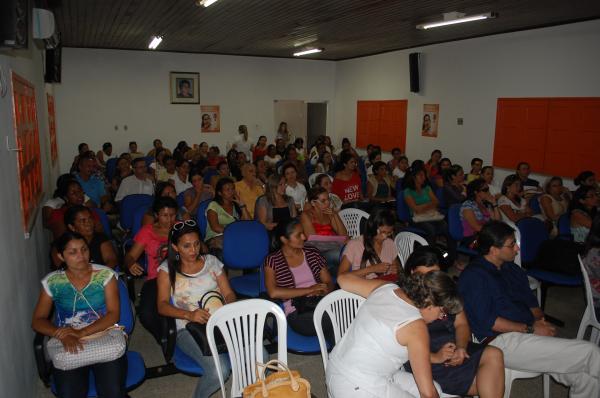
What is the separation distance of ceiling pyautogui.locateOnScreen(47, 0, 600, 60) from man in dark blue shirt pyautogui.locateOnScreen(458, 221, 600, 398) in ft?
13.7

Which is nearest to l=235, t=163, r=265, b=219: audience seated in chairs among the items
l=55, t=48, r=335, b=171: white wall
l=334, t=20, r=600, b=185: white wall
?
l=334, t=20, r=600, b=185: white wall

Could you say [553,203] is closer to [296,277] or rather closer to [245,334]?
[296,277]

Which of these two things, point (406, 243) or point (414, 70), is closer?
point (406, 243)

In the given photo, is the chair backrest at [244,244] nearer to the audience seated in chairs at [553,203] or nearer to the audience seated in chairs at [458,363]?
the audience seated in chairs at [458,363]

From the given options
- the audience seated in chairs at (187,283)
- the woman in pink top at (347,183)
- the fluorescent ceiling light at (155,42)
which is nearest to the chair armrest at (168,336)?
the audience seated in chairs at (187,283)

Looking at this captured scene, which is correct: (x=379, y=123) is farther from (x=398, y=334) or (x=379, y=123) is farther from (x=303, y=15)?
(x=398, y=334)

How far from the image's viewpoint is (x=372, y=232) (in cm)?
375

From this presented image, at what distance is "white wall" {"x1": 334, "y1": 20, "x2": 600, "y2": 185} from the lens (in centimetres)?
772

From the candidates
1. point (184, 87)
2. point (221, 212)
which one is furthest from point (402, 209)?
point (184, 87)

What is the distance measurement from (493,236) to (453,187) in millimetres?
3748

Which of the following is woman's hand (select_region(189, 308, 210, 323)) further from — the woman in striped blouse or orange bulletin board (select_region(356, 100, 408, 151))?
orange bulletin board (select_region(356, 100, 408, 151))

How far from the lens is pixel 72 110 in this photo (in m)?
11.7

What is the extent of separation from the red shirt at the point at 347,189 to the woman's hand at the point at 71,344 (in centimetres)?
458

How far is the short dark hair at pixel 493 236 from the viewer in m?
3.21
